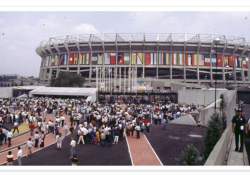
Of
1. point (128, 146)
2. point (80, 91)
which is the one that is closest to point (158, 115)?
point (128, 146)

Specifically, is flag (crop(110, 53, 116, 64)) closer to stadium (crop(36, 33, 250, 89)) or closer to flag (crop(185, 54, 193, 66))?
stadium (crop(36, 33, 250, 89))

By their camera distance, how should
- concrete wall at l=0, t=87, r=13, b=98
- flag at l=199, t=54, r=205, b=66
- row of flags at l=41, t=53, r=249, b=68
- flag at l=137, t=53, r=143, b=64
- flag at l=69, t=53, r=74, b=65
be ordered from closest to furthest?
1. concrete wall at l=0, t=87, r=13, b=98
2. flag at l=137, t=53, r=143, b=64
3. row of flags at l=41, t=53, r=249, b=68
4. flag at l=199, t=54, r=205, b=66
5. flag at l=69, t=53, r=74, b=65

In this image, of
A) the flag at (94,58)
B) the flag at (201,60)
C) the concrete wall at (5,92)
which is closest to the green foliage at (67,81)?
the concrete wall at (5,92)

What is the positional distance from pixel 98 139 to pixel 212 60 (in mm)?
62355

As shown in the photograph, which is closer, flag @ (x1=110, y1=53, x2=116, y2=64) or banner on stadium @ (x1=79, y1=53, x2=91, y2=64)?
flag @ (x1=110, y1=53, x2=116, y2=64)

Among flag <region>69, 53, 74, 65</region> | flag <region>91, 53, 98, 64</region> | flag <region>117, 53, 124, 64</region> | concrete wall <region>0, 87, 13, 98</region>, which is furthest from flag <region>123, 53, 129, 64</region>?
concrete wall <region>0, 87, 13, 98</region>

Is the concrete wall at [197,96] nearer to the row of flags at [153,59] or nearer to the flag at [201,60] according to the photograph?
the row of flags at [153,59]

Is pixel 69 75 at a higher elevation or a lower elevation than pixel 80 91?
higher

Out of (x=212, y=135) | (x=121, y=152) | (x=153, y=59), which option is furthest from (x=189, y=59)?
(x=212, y=135)

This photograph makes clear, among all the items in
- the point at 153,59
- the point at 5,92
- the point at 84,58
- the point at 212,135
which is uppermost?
the point at 84,58

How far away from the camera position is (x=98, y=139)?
42.0 feet

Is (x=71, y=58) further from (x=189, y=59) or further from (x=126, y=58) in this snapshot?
(x=189, y=59)
